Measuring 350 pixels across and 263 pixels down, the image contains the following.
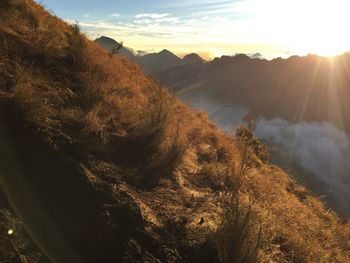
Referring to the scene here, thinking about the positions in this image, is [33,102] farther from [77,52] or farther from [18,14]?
[18,14]

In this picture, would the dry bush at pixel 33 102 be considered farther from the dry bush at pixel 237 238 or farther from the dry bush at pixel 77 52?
the dry bush at pixel 237 238

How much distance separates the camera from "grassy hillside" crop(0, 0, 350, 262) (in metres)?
4.84

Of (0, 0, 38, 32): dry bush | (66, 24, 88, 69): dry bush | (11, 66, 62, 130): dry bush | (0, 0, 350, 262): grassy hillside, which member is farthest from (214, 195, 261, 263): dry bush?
(0, 0, 38, 32): dry bush

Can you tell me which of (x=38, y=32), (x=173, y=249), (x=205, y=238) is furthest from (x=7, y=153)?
(x=38, y=32)

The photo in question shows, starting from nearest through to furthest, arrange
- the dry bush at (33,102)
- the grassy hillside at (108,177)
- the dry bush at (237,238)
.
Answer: the grassy hillside at (108,177), the dry bush at (237,238), the dry bush at (33,102)

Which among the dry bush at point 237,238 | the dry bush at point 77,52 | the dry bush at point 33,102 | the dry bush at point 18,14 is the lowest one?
the dry bush at point 237,238

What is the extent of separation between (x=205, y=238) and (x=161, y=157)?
82.2 inches

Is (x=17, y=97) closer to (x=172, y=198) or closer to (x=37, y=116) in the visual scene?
(x=37, y=116)

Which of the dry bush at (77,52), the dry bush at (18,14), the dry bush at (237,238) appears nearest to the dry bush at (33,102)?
the dry bush at (77,52)

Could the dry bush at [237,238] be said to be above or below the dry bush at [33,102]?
below

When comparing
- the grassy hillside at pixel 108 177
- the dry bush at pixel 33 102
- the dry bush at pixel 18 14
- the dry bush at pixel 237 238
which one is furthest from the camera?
the dry bush at pixel 18 14

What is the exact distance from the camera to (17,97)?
5.96 meters

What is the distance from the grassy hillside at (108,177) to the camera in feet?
15.9

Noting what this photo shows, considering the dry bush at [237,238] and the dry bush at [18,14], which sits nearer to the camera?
the dry bush at [237,238]
